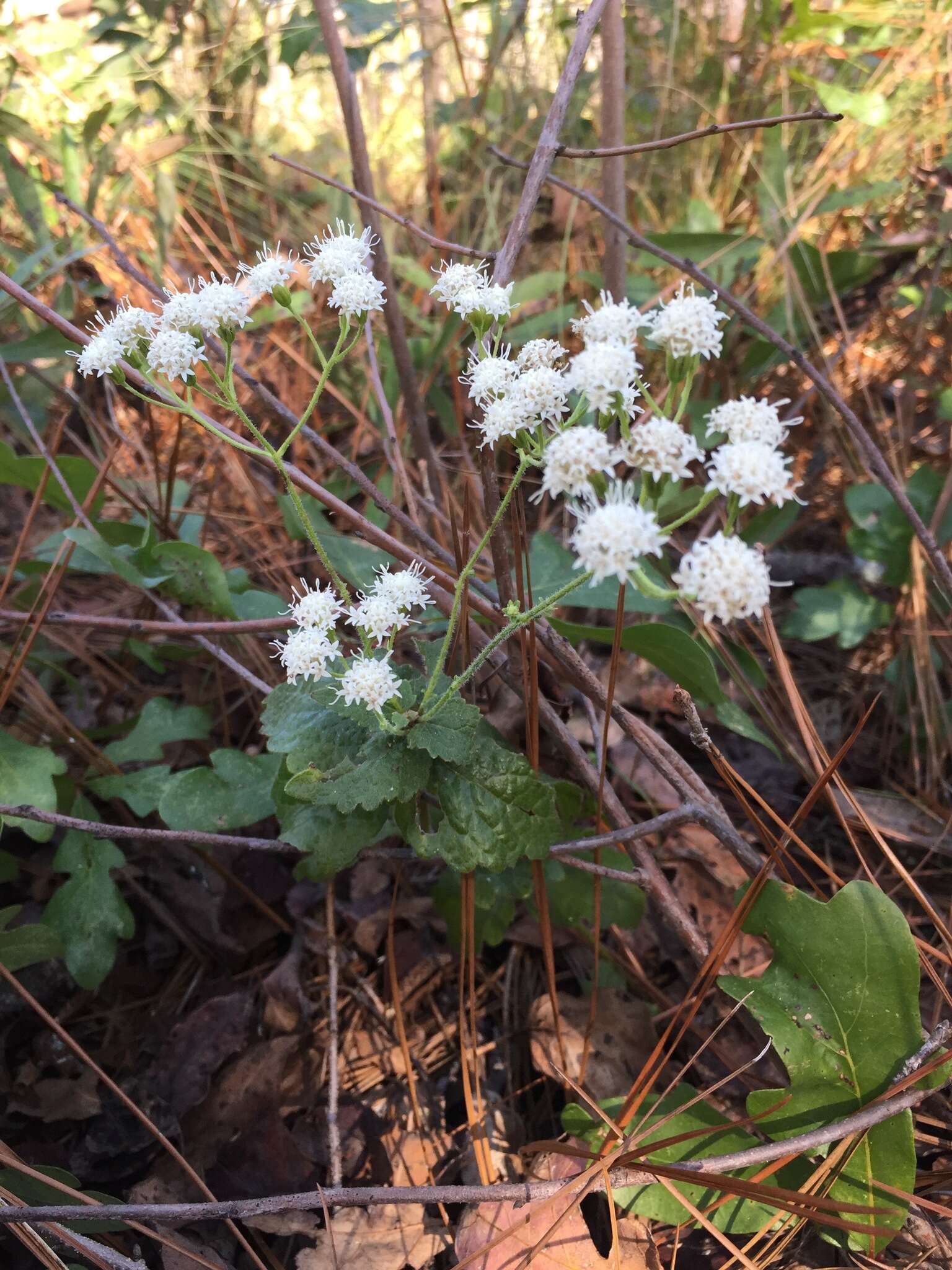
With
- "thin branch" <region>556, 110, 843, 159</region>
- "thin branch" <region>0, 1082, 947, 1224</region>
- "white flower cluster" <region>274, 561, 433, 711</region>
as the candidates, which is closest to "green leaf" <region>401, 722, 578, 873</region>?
"white flower cluster" <region>274, 561, 433, 711</region>

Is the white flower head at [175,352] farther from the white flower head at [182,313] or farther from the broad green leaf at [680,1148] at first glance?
the broad green leaf at [680,1148]

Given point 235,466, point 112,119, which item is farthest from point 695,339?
point 112,119

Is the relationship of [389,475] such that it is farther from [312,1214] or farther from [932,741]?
[312,1214]

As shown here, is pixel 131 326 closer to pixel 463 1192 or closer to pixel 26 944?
pixel 26 944

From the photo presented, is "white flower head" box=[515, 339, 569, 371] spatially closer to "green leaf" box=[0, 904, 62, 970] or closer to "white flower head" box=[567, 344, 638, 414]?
"white flower head" box=[567, 344, 638, 414]

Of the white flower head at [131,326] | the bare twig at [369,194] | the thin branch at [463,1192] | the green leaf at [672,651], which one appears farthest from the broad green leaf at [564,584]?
the thin branch at [463,1192]
